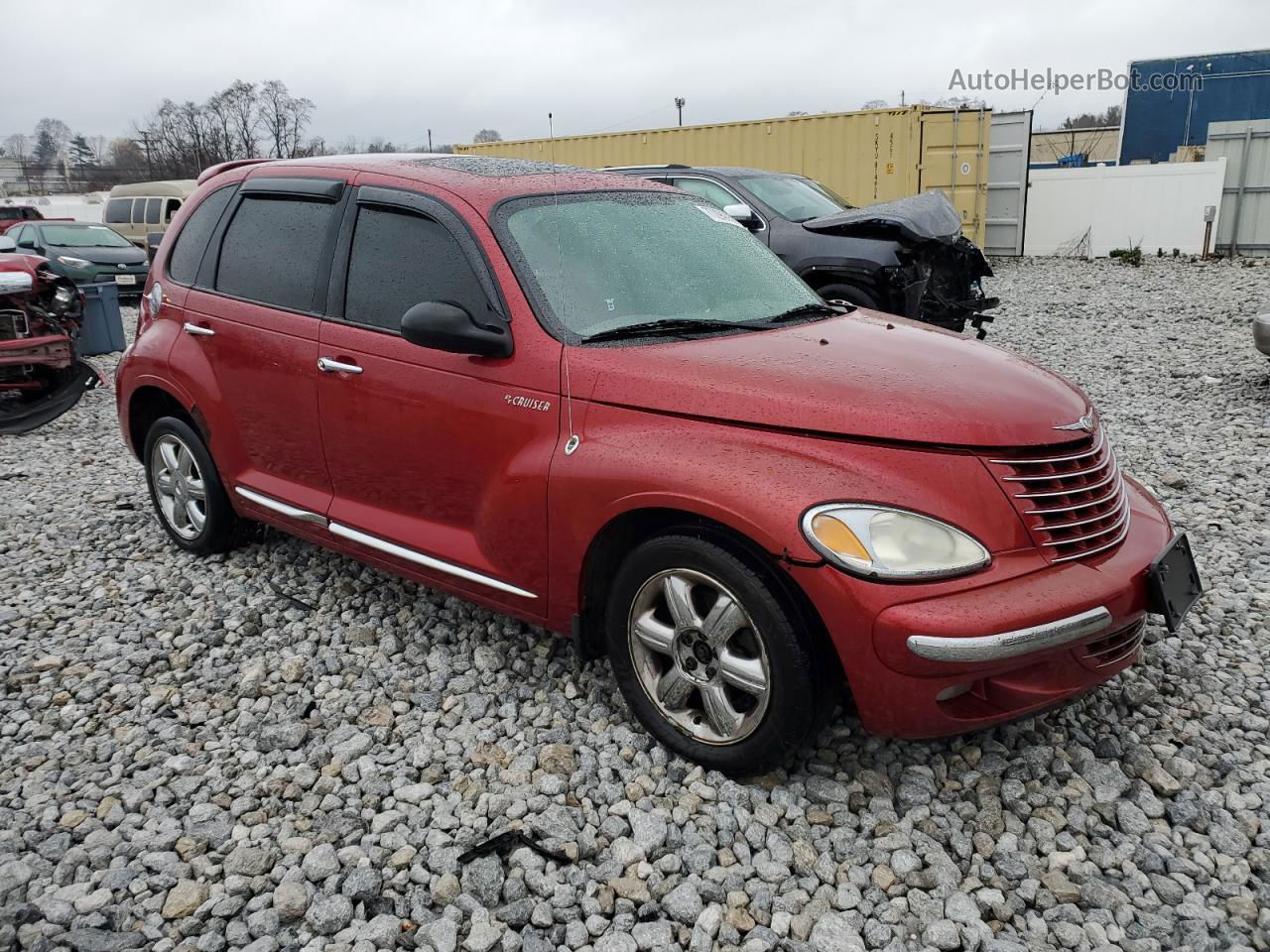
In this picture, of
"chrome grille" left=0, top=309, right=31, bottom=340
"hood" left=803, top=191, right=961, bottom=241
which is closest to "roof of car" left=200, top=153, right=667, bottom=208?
"hood" left=803, top=191, right=961, bottom=241

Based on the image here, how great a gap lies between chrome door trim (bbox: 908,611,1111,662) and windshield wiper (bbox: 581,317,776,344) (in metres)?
1.35

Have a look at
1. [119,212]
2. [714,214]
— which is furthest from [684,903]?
[119,212]

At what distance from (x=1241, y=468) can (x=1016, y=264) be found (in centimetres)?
1491

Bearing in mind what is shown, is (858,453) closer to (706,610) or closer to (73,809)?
(706,610)

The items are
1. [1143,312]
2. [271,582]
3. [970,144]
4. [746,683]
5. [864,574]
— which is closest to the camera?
[864,574]

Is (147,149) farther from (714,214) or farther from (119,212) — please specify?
(714,214)

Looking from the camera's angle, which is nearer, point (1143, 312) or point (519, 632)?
point (519, 632)

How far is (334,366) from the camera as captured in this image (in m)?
3.76

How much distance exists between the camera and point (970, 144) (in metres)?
17.7

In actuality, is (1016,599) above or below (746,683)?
above

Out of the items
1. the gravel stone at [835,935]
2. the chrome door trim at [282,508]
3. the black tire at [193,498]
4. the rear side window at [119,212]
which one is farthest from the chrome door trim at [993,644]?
the rear side window at [119,212]

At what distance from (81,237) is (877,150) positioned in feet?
46.0

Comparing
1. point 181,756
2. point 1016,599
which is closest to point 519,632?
point 181,756

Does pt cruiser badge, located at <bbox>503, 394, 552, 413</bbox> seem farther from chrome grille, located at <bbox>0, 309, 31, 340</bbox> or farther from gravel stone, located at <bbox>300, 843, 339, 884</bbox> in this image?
chrome grille, located at <bbox>0, 309, 31, 340</bbox>
